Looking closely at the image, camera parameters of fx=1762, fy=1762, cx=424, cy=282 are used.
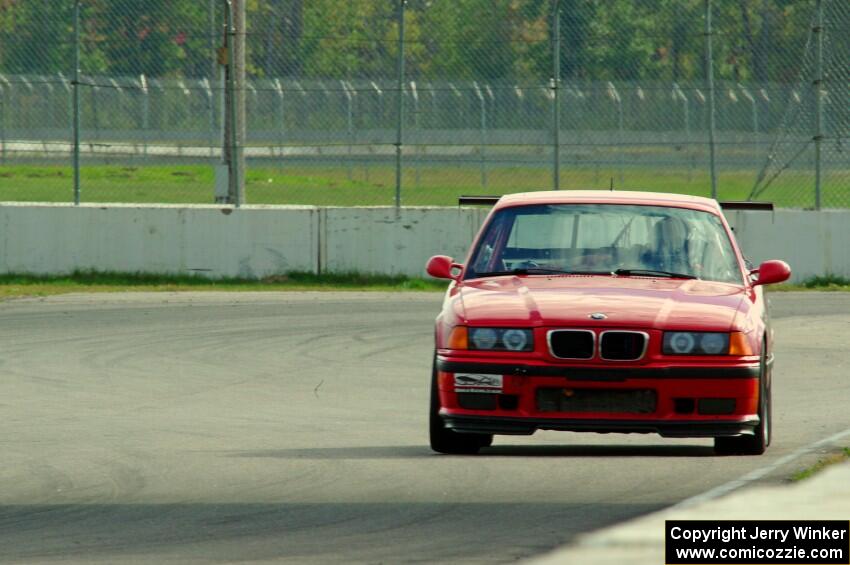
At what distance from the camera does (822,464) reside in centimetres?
902

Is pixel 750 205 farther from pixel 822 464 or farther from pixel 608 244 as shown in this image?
pixel 822 464

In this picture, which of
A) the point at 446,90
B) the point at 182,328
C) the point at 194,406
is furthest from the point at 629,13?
the point at 194,406

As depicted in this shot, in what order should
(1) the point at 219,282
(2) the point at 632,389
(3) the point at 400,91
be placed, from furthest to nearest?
1. (3) the point at 400,91
2. (1) the point at 219,282
3. (2) the point at 632,389

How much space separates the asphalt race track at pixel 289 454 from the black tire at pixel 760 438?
0.09 m

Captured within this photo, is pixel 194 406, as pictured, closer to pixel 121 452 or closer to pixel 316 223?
pixel 121 452

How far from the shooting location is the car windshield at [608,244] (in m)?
10.1

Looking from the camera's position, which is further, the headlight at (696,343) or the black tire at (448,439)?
the black tire at (448,439)

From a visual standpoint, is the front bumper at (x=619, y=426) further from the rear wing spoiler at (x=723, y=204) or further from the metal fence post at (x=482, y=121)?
the metal fence post at (x=482, y=121)

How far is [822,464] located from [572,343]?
4.68 ft

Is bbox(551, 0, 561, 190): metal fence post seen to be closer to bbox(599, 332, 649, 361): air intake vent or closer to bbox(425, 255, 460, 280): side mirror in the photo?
bbox(425, 255, 460, 280): side mirror

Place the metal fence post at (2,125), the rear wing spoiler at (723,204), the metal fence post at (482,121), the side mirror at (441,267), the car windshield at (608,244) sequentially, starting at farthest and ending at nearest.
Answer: the metal fence post at (2,125), the metal fence post at (482,121), the rear wing spoiler at (723,204), the side mirror at (441,267), the car windshield at (608,244)

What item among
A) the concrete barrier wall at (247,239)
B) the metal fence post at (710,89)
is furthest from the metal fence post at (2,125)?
the metal fence post at (710,89)

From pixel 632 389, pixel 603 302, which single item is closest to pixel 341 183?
pixel 603 302

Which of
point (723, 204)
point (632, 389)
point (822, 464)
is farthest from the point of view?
point (723, 204)
